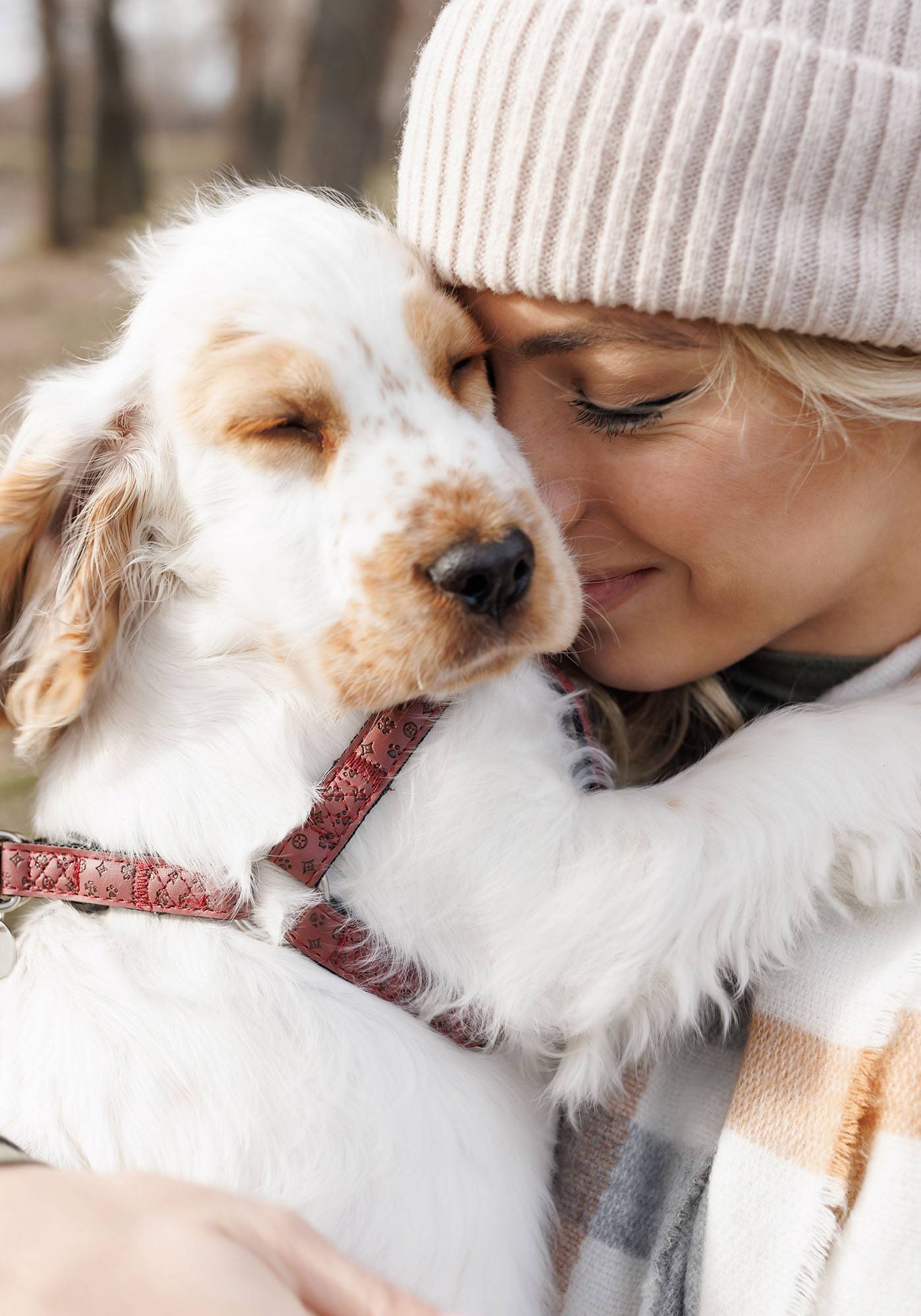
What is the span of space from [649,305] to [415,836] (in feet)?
3.06

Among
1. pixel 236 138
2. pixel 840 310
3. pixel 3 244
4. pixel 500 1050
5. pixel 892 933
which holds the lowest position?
pixel 3 244

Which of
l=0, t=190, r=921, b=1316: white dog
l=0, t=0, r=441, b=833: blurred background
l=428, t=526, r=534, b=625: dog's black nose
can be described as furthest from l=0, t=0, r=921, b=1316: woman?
l=0, t=0, r=441, b=833: blurred background

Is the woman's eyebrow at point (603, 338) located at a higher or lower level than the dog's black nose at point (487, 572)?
higher

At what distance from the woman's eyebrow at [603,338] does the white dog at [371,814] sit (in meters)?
0.14

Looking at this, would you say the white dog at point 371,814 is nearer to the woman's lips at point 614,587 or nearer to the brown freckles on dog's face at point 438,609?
the brown freckles on dog's face at point 438,609

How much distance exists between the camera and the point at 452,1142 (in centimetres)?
193

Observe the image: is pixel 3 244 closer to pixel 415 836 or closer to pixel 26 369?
pixel 26 369

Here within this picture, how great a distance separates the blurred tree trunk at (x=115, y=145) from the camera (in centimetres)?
1223

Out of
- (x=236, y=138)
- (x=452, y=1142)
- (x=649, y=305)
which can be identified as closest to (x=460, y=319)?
(x=649, y=305)

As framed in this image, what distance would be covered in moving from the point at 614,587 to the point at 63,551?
101 cm

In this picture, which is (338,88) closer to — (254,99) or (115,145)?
(254,99)

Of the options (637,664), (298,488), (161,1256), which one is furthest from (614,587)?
(161,1256)

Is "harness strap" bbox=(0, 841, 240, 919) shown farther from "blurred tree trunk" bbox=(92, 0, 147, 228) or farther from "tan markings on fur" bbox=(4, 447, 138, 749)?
"blurred tree trunk" bbox=(92, 0, 147, 228)

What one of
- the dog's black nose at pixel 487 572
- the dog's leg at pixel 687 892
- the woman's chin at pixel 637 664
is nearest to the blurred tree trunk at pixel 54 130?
the woman's chin at pixel 637 664
